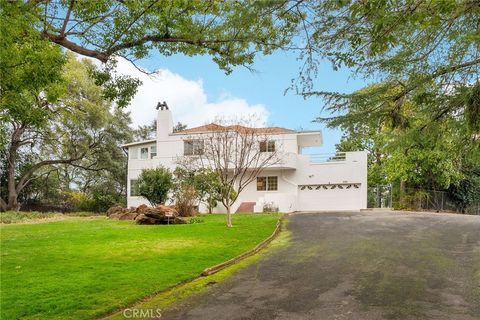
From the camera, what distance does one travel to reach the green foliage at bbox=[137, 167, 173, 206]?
944 inches

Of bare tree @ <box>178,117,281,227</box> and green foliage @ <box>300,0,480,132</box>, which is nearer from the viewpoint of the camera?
green foliage @ <box>300,0,480,132</box>

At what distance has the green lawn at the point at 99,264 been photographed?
6.29m

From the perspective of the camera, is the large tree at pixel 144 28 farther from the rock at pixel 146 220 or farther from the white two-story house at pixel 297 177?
the white two-story house at pixel 297 177

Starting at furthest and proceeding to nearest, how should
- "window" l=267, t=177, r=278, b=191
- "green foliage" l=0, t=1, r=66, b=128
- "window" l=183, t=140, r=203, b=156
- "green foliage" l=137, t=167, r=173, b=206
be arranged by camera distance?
"window" l=267, t=177, r=278, b=191, "window" l=183, t=140, r=203, b=156, "green foliage" l=137, t=167, r=173, b=206, "green foliage" l=0, t=1, r=66, b=128

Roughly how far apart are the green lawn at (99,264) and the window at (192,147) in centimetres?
988

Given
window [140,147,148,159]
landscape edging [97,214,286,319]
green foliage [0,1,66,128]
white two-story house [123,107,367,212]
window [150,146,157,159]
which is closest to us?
landscape edging [97,214,286,319]

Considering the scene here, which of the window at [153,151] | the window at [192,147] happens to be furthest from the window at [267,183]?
the window at [153,151]

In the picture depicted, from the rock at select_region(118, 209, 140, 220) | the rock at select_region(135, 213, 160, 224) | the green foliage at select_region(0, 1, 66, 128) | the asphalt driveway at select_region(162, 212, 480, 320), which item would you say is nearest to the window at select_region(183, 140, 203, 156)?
the rock at select_region(118, 209, 140, 220)

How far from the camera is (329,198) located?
27.6 metres

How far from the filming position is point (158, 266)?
9.10 m

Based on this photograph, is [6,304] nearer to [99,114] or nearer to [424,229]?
[424,229]

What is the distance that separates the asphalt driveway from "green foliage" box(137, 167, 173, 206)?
1250cm

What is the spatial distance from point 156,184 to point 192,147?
16.8 feet

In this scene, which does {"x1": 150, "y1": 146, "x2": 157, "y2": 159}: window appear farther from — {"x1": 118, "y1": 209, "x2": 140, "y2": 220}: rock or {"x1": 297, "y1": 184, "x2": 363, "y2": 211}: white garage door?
{"x1": 297, "y1": 184, "x2": 363, "y2": 211}: white garage door
